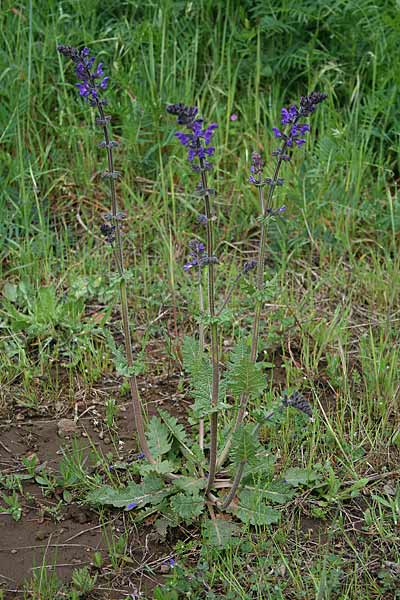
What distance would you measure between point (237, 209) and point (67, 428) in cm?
158

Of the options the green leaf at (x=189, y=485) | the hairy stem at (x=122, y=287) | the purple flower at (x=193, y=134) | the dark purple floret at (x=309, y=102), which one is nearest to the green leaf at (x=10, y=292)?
the hairy stem at (x=122, y=287)

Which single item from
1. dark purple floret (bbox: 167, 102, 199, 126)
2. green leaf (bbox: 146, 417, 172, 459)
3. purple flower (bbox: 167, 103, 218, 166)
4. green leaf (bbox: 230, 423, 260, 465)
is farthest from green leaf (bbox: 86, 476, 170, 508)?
dark purple floret (bbox: 167, 102, 199, 126)

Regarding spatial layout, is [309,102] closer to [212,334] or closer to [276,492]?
[212,334]

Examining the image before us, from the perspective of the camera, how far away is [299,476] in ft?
8.79

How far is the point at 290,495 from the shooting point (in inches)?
101

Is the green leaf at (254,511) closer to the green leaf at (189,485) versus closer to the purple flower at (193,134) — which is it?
the green leaf at (189,485)

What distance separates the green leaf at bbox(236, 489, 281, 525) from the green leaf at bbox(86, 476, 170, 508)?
25 centimetres

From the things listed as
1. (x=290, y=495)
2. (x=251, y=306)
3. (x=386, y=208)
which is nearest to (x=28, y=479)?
(x=290, y=495)

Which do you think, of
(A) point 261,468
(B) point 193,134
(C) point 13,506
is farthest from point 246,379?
(C) point 13,506

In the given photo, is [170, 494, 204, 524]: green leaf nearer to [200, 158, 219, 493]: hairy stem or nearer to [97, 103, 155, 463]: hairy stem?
[200, 158, 219, 493]: hairy stem

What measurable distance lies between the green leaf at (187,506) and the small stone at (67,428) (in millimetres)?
635

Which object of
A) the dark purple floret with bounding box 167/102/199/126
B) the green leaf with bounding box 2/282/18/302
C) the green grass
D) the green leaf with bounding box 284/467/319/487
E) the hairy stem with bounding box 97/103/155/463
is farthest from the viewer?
the green leaf with bounding box 2/282/18/302

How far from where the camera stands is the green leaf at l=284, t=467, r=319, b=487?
105 inches

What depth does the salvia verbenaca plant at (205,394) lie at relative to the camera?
87.5 inches
